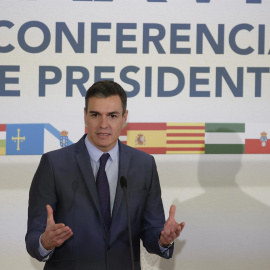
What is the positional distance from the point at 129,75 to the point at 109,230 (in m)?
1.73

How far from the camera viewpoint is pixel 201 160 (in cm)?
378

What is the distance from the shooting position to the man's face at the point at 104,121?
2.38 m

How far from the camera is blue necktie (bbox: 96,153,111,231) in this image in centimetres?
229

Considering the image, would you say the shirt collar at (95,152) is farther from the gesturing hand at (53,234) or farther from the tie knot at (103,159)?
the gesturing hand at (53,234)

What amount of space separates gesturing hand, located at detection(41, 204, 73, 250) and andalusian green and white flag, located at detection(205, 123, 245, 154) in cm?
195

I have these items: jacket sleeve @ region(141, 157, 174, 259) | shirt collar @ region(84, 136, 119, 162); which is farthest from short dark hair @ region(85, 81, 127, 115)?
jacket sleeve @ region(141, 157, 174, 259)

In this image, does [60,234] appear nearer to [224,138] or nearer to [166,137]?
[166,137]

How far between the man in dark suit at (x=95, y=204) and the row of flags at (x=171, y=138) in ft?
4.24

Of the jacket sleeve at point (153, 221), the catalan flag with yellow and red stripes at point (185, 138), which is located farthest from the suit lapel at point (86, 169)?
the catalan flag with yellow and red stripes at point (185, 138)

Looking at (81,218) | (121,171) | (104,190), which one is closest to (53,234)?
(81,218)

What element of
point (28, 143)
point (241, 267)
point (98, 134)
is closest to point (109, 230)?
point (98, 134)

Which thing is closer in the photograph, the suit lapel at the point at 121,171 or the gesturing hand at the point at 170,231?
the gesturing hand at the point at 170,231

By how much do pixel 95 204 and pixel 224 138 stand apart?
5.87 ft

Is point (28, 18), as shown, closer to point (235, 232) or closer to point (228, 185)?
point (228, 185)
